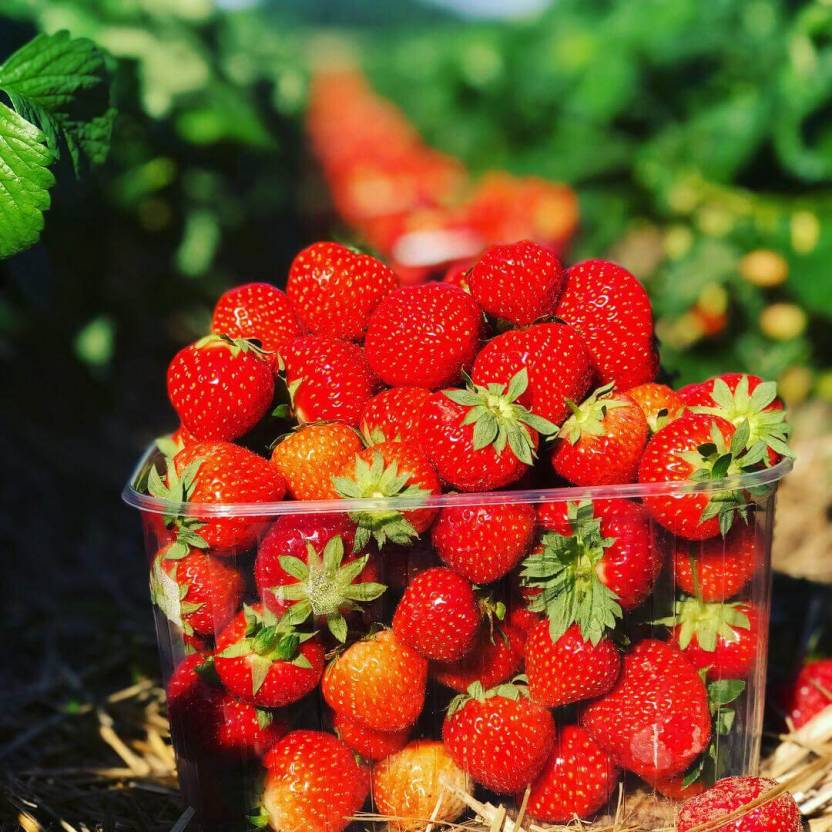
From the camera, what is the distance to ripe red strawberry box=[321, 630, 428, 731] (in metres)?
1.05

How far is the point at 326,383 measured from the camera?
3.88ft

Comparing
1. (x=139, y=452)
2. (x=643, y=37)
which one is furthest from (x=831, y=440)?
(x=139, y=452)

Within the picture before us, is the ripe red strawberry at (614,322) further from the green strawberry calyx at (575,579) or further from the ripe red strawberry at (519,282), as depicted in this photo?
the green strawberry calyx at (575,579)

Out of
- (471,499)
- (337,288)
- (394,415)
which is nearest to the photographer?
(471,499)

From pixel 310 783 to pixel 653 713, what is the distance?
386 mm

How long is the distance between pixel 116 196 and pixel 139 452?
2.25 feet

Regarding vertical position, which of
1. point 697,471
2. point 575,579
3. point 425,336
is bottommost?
point 575,579

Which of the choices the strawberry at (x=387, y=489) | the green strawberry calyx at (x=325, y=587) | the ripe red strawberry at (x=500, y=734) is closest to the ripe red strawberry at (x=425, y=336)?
the strawberry at (x=387, y=489)

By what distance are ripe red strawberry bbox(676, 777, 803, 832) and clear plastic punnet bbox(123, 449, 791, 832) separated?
0.12ft

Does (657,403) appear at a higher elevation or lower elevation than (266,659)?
higher

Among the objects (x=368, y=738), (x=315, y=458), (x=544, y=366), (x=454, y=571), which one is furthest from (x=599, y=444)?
(x=368, y=738)

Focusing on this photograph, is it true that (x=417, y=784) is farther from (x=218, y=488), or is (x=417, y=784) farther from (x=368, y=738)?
(x=218, y=488)

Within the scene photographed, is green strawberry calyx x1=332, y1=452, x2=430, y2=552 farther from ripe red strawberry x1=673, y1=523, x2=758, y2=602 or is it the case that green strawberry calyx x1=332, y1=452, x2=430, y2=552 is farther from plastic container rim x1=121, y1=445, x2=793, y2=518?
ripe red strawberry x1=673, y1=523, x2=758, y2=602

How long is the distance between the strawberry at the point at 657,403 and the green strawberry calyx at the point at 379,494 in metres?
0.31
